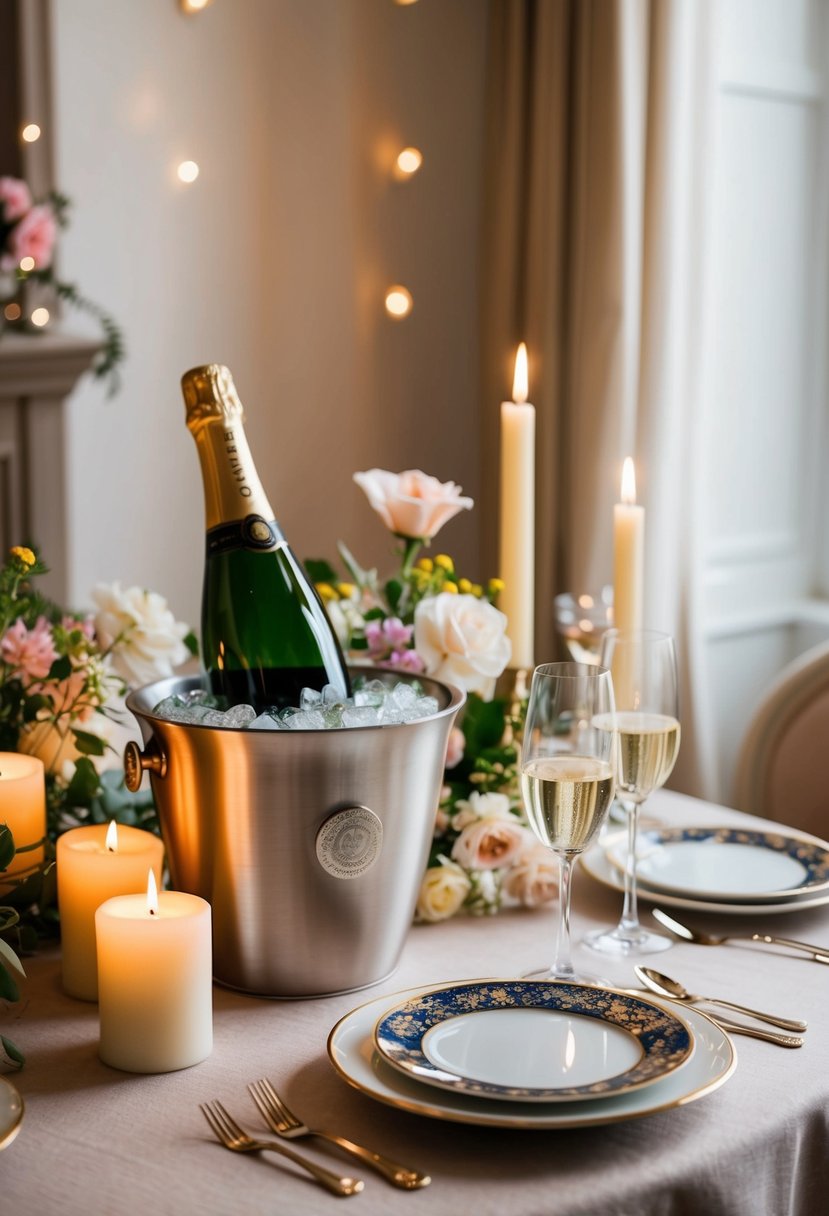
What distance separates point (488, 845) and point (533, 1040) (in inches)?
11.6

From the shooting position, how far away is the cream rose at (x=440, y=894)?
3.25 ft

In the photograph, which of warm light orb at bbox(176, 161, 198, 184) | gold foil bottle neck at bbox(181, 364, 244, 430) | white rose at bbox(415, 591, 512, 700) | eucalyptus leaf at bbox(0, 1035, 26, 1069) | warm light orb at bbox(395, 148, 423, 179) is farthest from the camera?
warm light orb at bbox(395, 148, 423, 179)

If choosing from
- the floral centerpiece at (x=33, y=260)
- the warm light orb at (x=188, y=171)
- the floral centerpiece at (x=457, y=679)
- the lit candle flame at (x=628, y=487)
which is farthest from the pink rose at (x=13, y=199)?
the lit candle flame at (x=628, y=487)

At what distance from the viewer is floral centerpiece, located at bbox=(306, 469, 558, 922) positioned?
1019 mm

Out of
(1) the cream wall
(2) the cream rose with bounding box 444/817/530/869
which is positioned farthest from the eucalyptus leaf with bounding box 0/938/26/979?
(1) the cream wall

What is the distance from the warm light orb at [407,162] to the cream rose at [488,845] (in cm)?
211

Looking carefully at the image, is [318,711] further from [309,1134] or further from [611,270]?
[611,270]

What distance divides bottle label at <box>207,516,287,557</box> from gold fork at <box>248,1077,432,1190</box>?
0.40m

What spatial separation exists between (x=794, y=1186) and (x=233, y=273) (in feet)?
7.52

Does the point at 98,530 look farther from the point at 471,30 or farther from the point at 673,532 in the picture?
the point at 471,30

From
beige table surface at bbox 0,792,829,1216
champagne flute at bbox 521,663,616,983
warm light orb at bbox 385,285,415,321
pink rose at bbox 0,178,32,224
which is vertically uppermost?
pink rose at bbox 0,178,32,224

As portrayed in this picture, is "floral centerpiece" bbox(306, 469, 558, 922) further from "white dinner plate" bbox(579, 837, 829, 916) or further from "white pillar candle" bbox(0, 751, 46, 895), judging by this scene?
"white pillar candle" bbox(0, 751, 46, 895)

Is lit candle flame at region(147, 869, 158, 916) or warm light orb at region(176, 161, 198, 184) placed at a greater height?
warm light orb at region(176, 161, 198, 184)

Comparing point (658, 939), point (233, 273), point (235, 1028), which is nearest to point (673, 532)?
point (233, 273)
